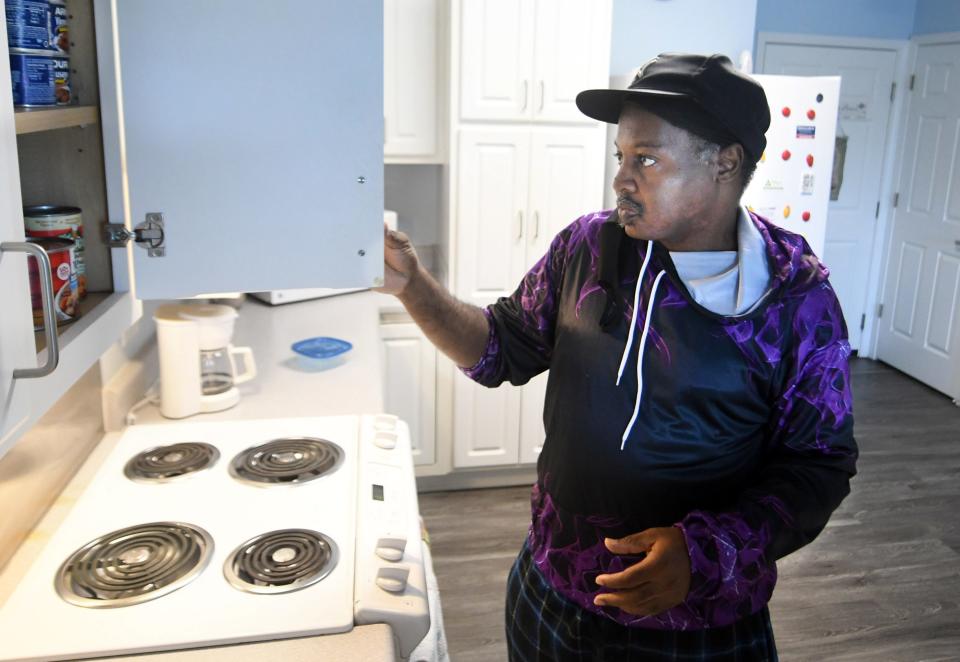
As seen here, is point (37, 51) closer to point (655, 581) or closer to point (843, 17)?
point (655, 581)

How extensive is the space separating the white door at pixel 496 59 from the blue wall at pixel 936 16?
3.10m

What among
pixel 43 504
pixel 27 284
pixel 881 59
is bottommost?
pixel 43 504

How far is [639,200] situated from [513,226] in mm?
1958

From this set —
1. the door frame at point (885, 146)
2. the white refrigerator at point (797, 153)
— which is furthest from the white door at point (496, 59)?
the door frame at point (885, 146)

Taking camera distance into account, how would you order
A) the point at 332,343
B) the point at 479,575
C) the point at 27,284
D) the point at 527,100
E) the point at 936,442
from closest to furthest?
the point at 27,284, the point at 332,343, the point at 479,575, the point at 527,100, the point at 936,442

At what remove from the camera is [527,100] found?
3.11 metres

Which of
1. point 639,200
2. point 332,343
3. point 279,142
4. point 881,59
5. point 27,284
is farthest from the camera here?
point 881,59

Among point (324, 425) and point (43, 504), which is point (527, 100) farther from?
point (43, 504)

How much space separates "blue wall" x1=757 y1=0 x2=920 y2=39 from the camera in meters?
4.81

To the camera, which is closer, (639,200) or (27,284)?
(27,284)

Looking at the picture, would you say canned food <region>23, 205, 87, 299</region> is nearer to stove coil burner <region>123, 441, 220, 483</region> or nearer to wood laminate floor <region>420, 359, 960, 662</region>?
stove coil burner <region>123, 441, 220, 483</region>

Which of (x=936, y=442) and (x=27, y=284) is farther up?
(x=27, y=284)

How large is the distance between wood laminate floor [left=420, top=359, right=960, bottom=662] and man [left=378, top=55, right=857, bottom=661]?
1.25 meters

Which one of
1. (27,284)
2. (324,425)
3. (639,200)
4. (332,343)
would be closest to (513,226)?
(332,343)
